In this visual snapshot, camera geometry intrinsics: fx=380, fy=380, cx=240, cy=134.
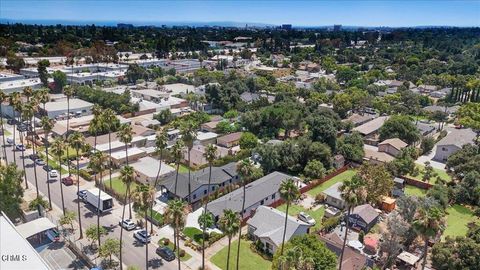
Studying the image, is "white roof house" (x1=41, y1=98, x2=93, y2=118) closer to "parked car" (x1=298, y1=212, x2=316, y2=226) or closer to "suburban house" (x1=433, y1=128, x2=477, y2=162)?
"parked car" (x1=298, y1=212, x2=316, y2=226)

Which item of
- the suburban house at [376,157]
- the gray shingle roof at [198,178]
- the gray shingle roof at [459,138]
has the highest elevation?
the gray shingle roof at [459,138]

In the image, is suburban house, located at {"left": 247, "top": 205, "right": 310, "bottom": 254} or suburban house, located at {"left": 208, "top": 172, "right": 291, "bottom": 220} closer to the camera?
suburban house, located at {"left": 247, "top": 205, "right": 310, "bottom": 254}

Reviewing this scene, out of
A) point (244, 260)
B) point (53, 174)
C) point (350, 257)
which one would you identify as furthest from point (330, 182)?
point (53, 174)

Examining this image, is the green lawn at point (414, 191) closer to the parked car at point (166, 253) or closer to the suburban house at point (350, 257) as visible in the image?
the suburban house at point (350, 257)

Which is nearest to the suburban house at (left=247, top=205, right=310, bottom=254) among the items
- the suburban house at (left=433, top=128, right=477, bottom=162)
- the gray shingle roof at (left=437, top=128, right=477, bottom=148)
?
the suburban house at (left=433, top=128, right=477, bottom=162)

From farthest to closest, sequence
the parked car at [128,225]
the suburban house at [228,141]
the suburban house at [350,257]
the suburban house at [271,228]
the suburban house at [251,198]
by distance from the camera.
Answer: the suburban house at [228,141]
the suburban house at [251,198]
the parked car at [128,225]
the suburban house at [271,228]
the suburban house at [350,257]

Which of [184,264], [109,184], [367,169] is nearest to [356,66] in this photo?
[367,169]

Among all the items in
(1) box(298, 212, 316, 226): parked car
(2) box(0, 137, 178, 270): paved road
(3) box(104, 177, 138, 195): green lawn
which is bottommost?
(2) box(0, 137, 178, 270): paved road

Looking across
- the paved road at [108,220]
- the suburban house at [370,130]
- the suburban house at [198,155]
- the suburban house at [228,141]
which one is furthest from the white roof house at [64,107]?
the suburban house at [370,130]
